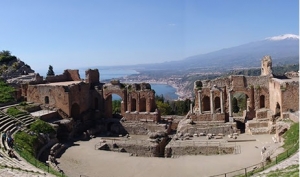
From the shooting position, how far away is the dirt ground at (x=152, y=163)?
27422 millimetres

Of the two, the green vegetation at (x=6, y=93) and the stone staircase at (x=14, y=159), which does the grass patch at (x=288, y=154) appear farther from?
the green vegetation at (x=6, y=93)

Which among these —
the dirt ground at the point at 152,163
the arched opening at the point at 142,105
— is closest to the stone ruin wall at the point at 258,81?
the dirt ground at the point at 152,163

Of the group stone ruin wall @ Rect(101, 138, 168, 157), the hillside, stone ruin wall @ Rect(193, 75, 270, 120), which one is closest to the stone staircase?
stone ruin wall @ Rect(101, 138, 168, 157)

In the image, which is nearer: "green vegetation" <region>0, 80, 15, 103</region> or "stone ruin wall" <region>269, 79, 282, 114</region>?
"stone ruin wall" <region>269, 79, 282, 114</region>

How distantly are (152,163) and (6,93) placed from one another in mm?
22976

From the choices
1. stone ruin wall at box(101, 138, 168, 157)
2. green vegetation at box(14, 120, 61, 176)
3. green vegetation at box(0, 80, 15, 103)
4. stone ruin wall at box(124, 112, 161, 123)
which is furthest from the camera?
stone ruin wall at box(124, 112, 161, 123)

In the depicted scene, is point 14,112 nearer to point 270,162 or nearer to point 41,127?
point 41,127

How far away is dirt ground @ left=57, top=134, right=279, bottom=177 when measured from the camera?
2742 centimetres

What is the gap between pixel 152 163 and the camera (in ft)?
98.7

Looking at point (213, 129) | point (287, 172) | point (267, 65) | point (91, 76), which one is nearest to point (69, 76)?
point (91, 76)

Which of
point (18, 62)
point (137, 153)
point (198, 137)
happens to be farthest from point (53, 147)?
point (18, 62)

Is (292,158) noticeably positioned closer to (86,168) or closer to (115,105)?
(86,168)

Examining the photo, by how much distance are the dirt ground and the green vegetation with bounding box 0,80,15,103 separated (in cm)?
1295

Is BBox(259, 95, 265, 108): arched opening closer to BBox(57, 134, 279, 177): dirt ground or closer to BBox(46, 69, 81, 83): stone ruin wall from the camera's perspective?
BBox(57, 134, 279, 177): dirt ground
